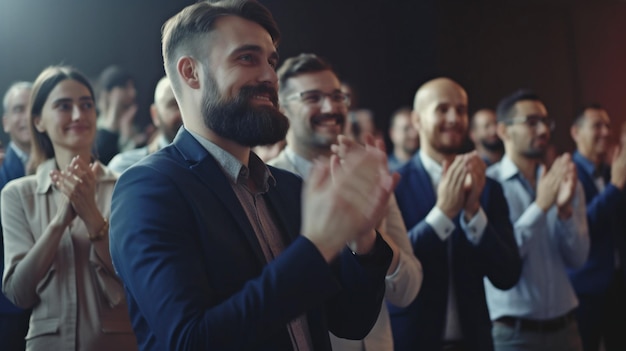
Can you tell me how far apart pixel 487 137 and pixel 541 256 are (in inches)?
83.9

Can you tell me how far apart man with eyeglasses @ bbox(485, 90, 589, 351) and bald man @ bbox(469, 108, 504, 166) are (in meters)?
1.68

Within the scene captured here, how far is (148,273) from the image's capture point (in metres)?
1.24

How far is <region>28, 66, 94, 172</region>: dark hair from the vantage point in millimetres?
2473

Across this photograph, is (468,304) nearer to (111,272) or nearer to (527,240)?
(527,240)

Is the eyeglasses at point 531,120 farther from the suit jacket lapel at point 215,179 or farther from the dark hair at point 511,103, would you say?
the suit jacket lapel at point 215,179

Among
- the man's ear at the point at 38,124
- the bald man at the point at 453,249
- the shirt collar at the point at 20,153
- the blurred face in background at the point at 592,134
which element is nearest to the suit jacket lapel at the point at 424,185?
the bald man at the point at 453,249

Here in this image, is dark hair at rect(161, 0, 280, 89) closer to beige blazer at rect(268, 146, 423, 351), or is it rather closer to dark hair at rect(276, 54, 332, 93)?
beige blazer at rect(268, 146, 423, 351)

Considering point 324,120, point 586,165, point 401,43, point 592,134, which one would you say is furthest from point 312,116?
point 401,43

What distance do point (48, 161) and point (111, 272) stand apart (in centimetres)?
48

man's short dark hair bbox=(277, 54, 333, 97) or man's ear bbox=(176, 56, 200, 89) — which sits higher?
man's short dark hair bbox=(277, 54, 333, 97)

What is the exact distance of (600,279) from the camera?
3.86m

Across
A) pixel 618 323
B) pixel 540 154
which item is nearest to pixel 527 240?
pixel 540 154

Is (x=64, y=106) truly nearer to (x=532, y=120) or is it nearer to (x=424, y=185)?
(x=424, y=185)

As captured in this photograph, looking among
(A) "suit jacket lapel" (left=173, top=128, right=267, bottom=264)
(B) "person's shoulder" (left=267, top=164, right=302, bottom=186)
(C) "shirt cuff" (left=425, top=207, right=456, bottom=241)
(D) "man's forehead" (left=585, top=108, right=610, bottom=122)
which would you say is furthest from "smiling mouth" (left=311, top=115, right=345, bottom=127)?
(D) "man's forehead" (left=585, top=108, right=610, bottom=122)
